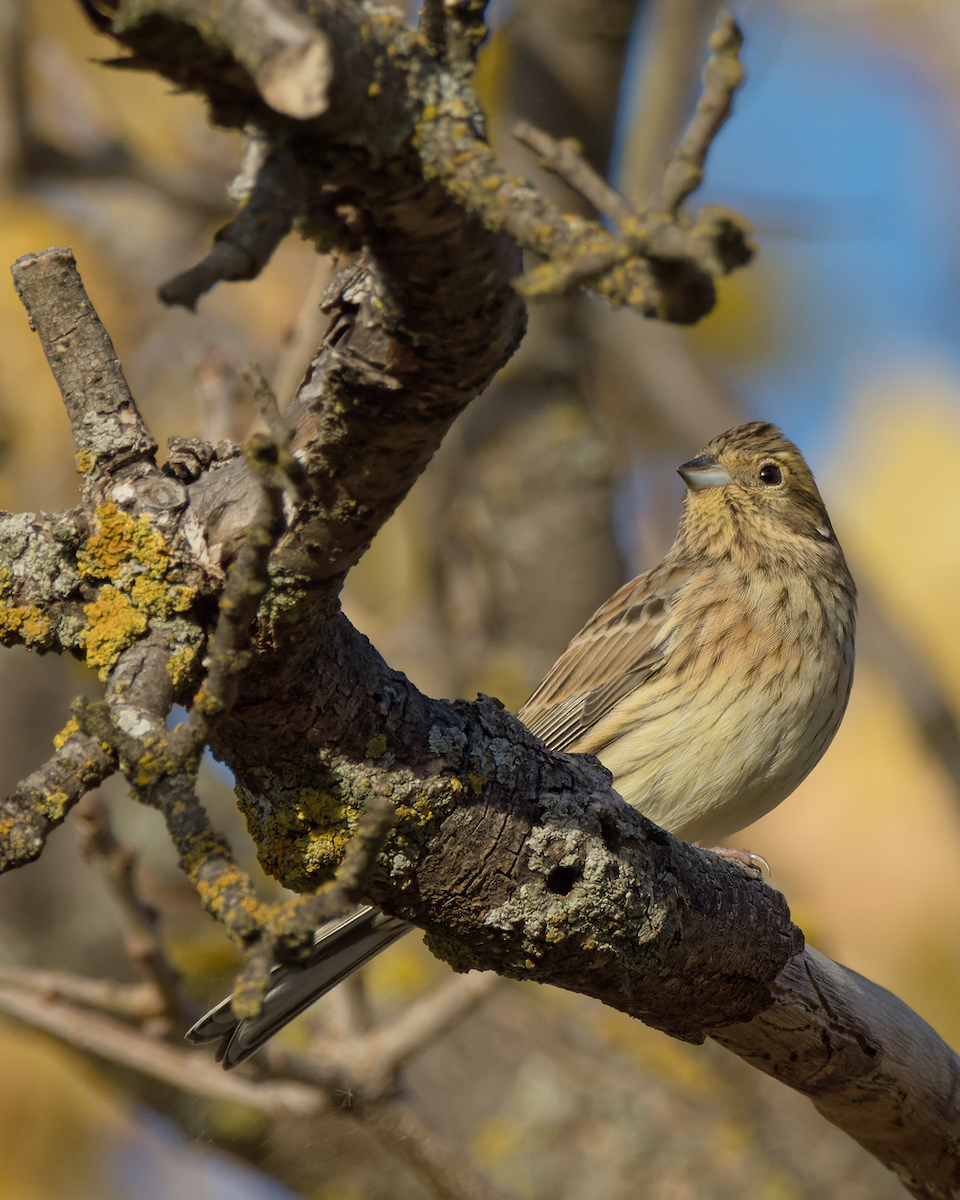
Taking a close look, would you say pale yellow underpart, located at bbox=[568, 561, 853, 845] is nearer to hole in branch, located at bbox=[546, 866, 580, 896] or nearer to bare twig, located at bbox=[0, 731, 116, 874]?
hole in branch, located at bbox=[546, 866, 580, 896]

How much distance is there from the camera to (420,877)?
240cm

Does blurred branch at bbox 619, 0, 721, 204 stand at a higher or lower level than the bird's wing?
higher

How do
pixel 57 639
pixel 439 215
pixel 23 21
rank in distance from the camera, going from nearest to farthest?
1. pixel 439 215
2. pixel 57 639
3. pixel 23 21

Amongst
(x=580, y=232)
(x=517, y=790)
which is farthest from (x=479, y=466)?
(x=580, y=232)

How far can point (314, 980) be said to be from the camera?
3.74m

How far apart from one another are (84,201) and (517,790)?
641cm

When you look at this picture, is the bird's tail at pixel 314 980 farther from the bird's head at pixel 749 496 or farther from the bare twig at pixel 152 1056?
the bird's head at pixel 749 496

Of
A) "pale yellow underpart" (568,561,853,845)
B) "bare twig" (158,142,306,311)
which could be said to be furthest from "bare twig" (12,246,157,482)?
"pale yellow underpart" (568,561,853,845)

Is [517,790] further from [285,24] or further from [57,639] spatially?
[285,24]

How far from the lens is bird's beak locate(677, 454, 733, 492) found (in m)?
5.18

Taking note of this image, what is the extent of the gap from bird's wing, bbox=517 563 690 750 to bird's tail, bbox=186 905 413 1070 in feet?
4.64

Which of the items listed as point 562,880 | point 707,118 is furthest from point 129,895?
point 707,118

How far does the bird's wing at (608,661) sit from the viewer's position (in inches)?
193

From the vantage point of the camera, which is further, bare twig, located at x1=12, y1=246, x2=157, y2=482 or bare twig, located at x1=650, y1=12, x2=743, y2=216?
bare twig, located at x1=12, y1=246, x2=157, y2=482
